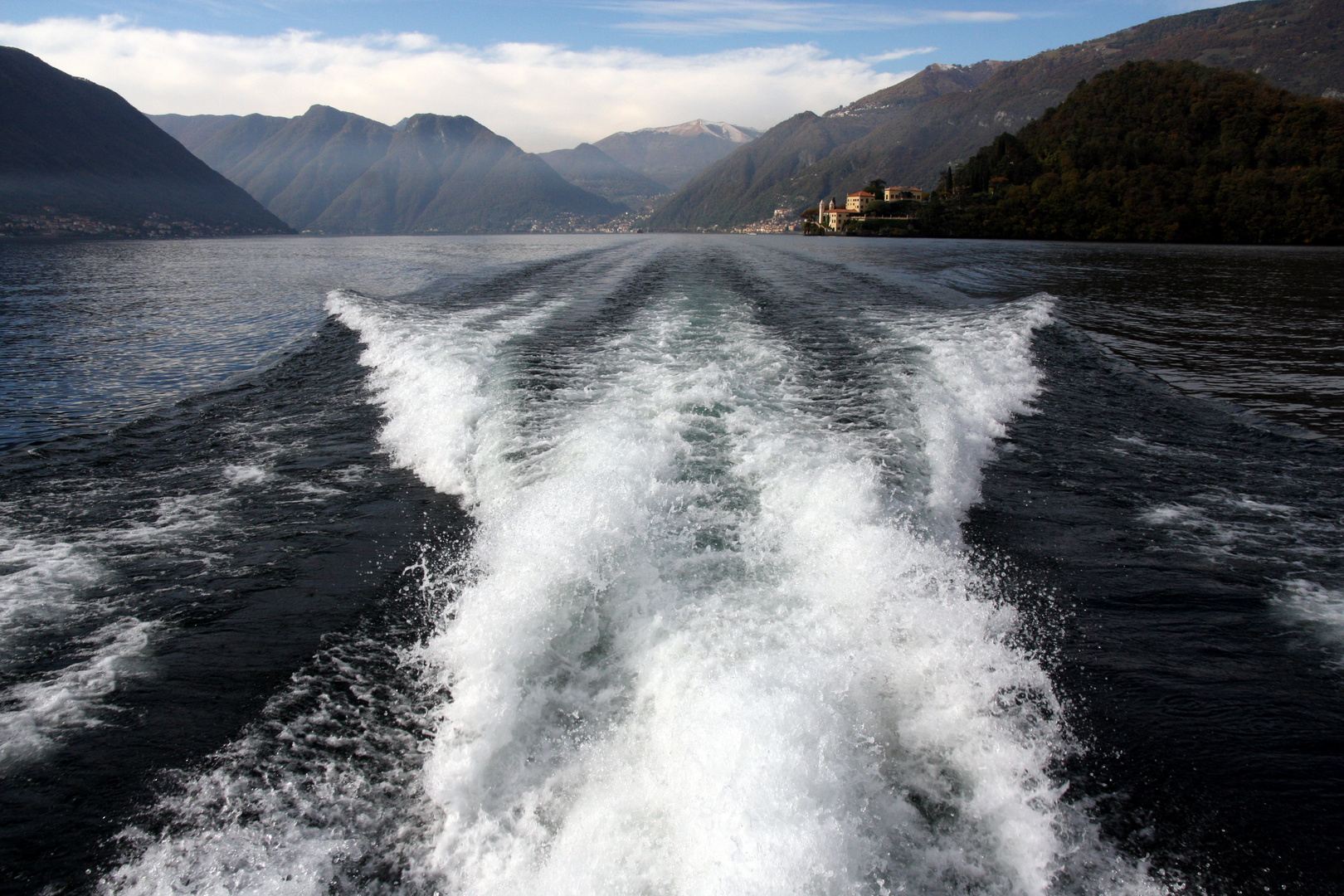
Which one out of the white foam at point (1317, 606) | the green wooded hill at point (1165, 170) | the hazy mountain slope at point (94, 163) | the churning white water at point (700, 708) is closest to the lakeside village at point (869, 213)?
the green wooded hill at point (1165, 170)

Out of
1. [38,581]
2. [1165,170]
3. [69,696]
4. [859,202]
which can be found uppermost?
[859,202]

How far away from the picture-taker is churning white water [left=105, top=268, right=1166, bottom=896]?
2.82 m

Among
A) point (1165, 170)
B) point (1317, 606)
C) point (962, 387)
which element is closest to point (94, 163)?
point (962, 387)

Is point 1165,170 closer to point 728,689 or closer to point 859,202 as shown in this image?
point 859,202

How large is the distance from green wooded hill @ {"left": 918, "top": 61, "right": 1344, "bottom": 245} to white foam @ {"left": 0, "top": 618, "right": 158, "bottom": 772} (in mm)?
93837

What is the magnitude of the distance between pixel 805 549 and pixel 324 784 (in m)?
3.67

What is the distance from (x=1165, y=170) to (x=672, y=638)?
356 feet

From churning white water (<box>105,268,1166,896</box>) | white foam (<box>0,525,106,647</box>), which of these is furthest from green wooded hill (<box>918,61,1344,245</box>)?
white foam (<box>0,525,106,647</box>)

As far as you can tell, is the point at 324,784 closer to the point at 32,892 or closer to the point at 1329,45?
the point at 32,892

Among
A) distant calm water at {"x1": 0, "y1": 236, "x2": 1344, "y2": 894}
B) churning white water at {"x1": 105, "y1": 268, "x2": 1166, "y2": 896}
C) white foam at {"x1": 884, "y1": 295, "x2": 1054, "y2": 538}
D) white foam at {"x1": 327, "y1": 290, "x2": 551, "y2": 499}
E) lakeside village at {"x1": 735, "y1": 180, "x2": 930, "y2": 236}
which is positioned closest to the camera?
churning white water at {"x1": 105, "y1": 268, "x2": 1166, "y2": 896}

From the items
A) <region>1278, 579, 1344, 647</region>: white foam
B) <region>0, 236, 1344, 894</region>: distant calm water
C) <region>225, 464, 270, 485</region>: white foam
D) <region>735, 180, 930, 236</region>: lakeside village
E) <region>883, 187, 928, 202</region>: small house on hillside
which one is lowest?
<region>1278, 579, 1344, 647</region>: white foam

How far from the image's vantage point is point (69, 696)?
151 inches

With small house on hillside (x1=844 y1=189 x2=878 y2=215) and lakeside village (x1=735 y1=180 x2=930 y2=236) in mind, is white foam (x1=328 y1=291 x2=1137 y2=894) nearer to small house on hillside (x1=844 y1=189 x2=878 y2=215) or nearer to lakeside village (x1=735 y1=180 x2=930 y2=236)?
lakeside village (x1=735 y1=180 x2=930 y2=236)

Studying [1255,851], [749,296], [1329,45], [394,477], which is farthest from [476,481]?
[1329,45]
